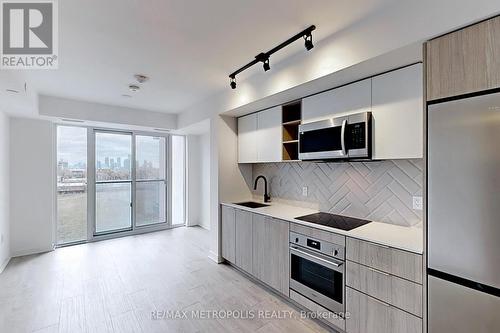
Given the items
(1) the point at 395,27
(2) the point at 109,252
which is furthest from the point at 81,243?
(1) the point at 395,27

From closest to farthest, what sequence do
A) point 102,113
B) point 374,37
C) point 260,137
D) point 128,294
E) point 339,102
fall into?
point 374,37 → point 339,102 → point 128,294 → point 260,137 → point 102,113

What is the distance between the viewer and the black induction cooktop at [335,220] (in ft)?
7.55

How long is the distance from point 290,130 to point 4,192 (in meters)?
4.39

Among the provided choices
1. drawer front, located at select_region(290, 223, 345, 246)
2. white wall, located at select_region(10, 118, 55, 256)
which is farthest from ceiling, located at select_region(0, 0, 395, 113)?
drawer front, located at select_region(290, 223, 345, 246)

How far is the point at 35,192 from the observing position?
4168mm

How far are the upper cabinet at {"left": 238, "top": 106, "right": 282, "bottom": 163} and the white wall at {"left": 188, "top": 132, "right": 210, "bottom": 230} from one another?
237 centimetres

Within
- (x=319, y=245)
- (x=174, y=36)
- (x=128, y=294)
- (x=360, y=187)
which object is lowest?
(x=128, y=294)

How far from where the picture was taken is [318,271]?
7.60 ft

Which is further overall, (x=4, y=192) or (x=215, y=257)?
Answer: (x=215, y=257)

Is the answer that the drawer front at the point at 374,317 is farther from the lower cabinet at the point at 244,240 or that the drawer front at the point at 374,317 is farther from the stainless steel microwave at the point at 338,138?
the lower cabinet at the point at 244,240

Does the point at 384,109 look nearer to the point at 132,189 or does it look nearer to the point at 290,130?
the point at 290,130

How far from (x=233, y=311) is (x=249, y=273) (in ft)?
2.29

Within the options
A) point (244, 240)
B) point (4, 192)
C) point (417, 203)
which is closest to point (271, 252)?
point (244, 240)

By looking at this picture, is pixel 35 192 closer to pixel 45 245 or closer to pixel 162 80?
pixel 45 245
